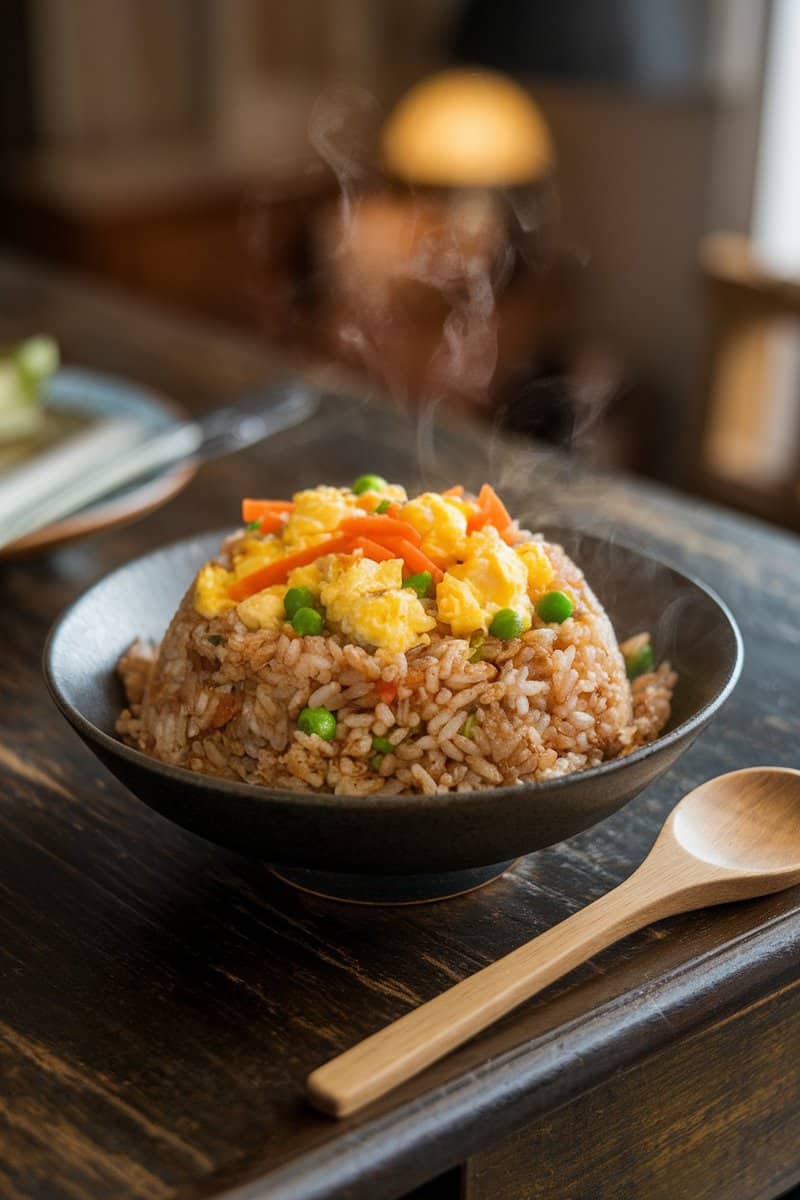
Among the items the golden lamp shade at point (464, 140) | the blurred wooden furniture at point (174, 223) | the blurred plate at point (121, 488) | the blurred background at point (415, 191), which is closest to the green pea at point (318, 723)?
the blurred plate at point (121, 488)

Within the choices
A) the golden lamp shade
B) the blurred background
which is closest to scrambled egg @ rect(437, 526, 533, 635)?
the blurred background

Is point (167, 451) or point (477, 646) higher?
point (477, 646)

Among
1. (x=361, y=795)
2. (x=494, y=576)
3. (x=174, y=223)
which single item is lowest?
(x=174, y=223)

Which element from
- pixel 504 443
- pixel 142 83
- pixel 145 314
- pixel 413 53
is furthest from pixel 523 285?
pixel 504 443

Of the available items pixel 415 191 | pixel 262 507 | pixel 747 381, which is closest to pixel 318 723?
pixel 262 507

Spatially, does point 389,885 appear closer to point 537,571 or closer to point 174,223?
point 537,571

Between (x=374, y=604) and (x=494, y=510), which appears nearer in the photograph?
(x=374, y=604)

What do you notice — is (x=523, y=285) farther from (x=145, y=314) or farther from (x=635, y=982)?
(x=635, y=982)
